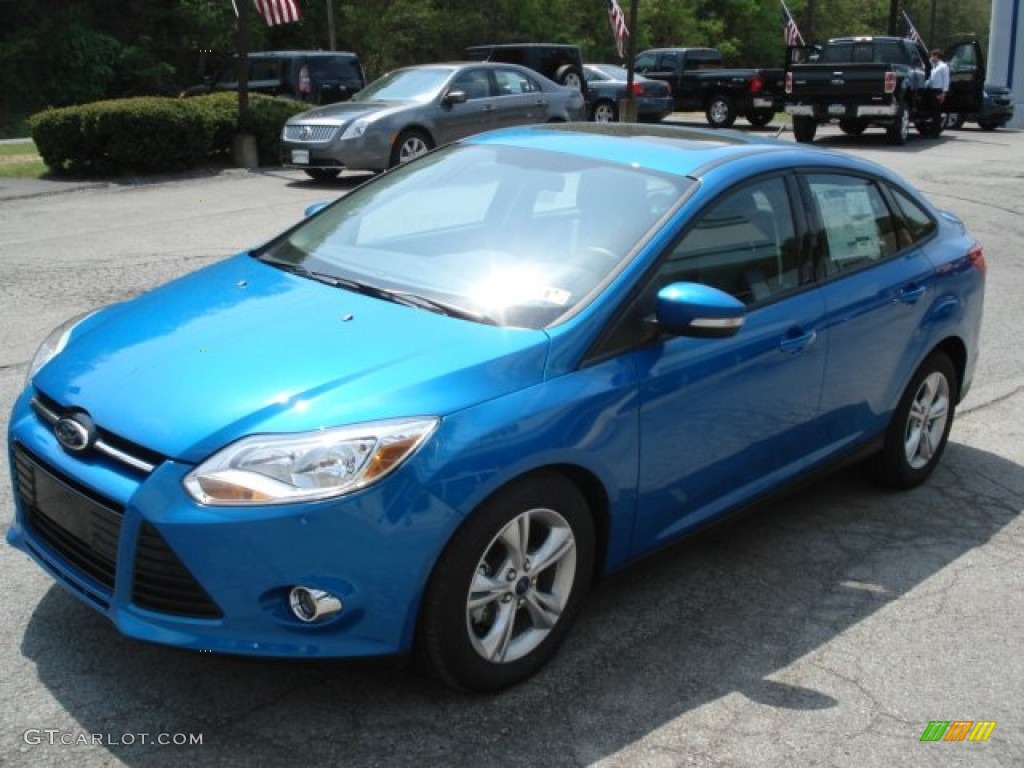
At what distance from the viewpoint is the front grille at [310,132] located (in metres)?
14.8

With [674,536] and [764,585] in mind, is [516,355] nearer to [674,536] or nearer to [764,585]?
[674,536]

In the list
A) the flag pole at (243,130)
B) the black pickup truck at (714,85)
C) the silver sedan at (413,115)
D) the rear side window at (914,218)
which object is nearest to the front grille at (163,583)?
the rear side window at (914,218)

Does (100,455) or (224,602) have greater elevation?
(100,455)

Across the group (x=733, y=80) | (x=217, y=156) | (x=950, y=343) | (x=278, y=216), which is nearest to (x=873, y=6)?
(x=733, y=80)

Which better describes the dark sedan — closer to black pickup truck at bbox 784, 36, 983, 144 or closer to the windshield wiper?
black pickup truck at bbox 784, 36, 983, 144

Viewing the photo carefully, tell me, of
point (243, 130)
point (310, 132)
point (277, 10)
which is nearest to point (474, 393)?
point (310, 132)

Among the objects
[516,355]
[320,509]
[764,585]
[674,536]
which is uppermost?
[516,355]

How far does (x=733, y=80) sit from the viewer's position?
26797 mm

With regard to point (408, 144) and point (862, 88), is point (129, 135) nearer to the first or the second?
point (408, 144)

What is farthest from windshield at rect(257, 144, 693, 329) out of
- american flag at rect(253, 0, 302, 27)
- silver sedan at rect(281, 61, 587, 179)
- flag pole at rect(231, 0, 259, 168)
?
american flag at rect(253, 0, 302, 27)

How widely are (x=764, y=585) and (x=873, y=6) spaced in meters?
67.2

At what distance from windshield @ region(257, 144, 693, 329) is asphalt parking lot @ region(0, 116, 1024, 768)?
42.4 inches

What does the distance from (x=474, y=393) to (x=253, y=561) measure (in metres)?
0.75

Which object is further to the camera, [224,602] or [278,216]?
[278,216]
